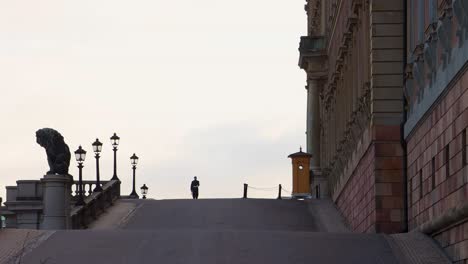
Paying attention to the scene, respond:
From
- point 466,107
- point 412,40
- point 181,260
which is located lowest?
Answer: point 181,260

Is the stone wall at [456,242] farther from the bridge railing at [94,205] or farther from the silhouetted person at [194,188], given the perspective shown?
the silhouetted person at [194,188]

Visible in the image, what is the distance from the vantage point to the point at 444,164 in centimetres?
3325

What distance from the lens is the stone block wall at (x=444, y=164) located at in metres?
30.5

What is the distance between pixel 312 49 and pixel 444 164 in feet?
142

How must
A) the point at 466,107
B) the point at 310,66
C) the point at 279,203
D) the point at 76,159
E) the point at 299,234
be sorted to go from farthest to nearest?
the point at 310,66, the point at 279,203, the point at 76,159, the point at 299,234, the point at 466,107

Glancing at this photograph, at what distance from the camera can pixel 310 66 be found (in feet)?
253

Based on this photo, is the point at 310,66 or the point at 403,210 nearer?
the point at 403,210

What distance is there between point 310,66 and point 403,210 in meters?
35.7

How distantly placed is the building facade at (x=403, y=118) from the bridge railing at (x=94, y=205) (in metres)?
8.27

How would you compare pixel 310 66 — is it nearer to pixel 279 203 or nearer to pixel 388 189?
pixel 279 203

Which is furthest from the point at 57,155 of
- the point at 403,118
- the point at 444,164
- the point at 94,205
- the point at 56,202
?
the point at 444,164

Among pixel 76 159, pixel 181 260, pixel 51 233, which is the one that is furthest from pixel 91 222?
pixel 181 260

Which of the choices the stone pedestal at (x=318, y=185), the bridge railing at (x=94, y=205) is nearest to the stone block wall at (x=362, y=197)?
the bridge railing at (x=94, y=205)

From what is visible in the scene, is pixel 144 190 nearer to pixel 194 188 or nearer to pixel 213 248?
pixel 194 188
